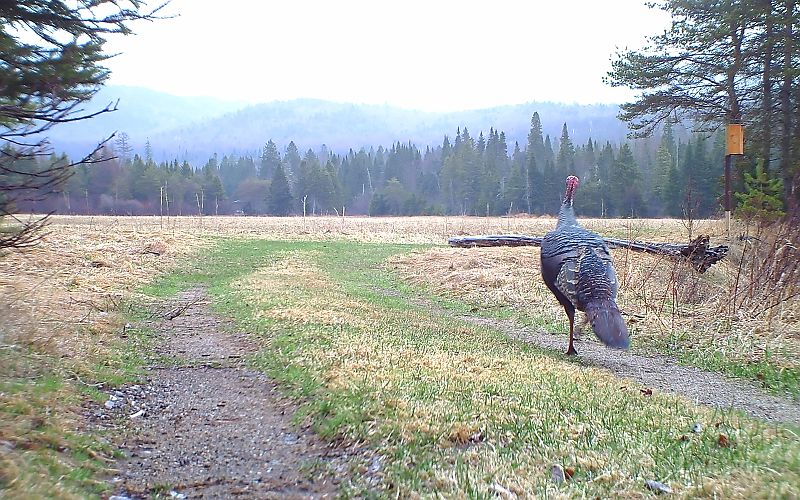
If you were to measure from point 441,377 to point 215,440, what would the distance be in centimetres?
240

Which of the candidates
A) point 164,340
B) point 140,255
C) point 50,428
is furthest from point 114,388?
point 140,255

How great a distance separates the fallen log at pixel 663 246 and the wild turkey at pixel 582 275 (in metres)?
4.90

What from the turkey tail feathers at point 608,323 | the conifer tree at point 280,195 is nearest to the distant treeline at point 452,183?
the conifer tree at point 280,195

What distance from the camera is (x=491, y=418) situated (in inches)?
201

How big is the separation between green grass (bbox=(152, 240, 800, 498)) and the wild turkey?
607mm

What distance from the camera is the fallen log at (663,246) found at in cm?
1466

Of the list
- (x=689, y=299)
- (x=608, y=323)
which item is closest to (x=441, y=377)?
(x=608, y=323)

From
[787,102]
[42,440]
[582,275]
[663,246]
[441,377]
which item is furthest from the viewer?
[787,102]

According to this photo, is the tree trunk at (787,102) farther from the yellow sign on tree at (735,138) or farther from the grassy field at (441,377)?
the grassy field at (441,377)

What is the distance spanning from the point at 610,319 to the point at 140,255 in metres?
17.1

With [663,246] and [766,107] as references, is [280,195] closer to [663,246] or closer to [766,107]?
[766,107]

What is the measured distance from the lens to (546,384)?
21.2 ft

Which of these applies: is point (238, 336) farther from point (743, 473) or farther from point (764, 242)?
point (764, 242)

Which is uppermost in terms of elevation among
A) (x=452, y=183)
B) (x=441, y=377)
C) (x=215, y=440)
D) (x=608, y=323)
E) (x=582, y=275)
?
(x=452, y=183)
